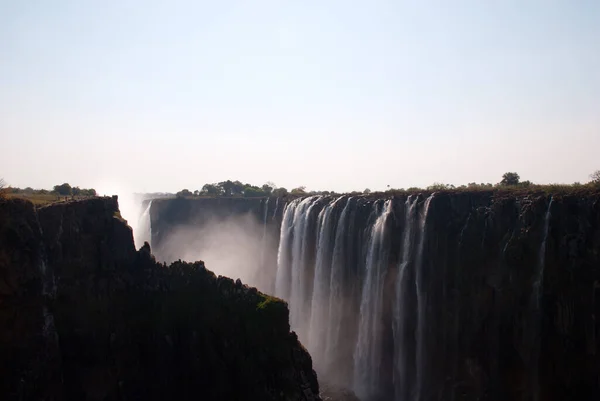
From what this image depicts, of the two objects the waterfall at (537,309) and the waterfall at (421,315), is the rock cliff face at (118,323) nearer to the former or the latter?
the waterfall at (421,315)

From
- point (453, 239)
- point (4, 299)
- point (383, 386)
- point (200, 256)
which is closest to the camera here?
point (4, 299)

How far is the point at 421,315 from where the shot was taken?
33.0 meters

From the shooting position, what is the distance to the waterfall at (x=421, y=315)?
32.5 metres

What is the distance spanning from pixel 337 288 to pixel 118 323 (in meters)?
18.5

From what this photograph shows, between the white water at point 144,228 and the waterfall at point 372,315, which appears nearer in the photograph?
the waterfall at point 372,315

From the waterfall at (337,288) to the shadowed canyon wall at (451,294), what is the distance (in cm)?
8

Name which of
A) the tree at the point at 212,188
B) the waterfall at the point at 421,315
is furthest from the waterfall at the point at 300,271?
the tree at the point at 212,188

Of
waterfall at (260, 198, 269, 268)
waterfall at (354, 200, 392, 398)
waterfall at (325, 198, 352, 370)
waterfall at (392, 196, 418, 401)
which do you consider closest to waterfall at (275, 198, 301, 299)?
waterfall at (260, 198, 269, 268)

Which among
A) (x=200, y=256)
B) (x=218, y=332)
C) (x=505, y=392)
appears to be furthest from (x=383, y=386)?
(x=200, y=256)

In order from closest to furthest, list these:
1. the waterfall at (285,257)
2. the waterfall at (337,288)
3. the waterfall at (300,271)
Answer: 1. the waterfall at (337,288)
2. the waterfall at (300,271)
3. the waterfall at (285,257)

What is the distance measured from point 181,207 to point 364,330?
A: 35.1m

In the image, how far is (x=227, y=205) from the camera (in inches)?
2435

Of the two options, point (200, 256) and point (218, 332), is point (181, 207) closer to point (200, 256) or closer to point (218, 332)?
point (200, 256)

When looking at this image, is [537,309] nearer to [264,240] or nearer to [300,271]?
[300,271]
